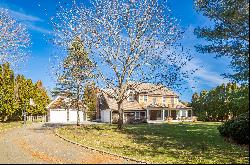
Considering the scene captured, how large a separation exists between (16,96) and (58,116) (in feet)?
30.8

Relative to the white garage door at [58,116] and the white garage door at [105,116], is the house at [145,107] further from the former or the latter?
the white garage door at [58,116]

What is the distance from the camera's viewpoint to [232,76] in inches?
719

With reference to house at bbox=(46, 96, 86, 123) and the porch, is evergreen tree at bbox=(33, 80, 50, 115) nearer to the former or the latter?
house at bbox=(46, 96, 86, 123)

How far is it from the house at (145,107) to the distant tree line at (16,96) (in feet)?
41.3

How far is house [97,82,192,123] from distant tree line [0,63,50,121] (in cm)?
1259

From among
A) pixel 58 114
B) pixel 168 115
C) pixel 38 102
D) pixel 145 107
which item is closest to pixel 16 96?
pixel 38 102

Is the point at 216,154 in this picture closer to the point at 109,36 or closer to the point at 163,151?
the point at 163,151

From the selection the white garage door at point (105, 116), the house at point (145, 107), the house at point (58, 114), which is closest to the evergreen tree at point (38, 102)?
the house at point (58, 114)

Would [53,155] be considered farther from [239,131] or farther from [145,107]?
[145,107]

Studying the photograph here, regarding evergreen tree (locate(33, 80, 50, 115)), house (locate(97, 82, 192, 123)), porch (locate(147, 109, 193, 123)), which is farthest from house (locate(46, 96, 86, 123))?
porch (locate(147, 109, 193, 123))

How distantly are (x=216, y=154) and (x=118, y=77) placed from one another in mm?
18353

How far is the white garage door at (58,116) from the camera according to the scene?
6844cm

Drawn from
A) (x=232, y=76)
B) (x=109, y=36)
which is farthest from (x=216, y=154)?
(x=109, y=36)

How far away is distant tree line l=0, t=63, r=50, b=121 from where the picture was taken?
188 ft
